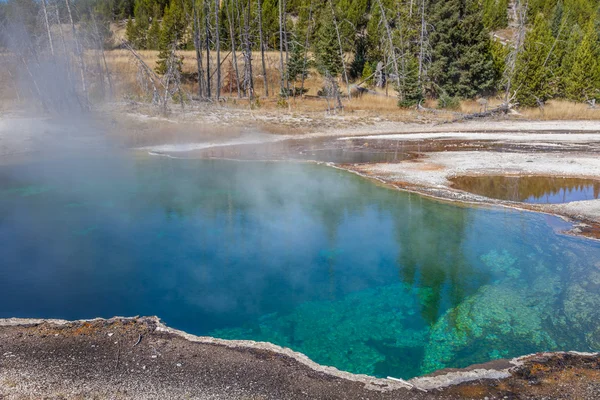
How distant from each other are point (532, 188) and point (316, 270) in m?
7.75

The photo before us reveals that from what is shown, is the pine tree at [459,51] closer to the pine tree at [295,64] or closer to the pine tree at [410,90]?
the pine tree at [410,90]

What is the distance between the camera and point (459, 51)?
3209cm

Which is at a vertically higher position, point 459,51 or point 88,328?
point 459,51

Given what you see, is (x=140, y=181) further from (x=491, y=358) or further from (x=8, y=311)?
(x=491, y=358)

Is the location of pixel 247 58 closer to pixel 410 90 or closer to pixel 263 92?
pixel 263 92

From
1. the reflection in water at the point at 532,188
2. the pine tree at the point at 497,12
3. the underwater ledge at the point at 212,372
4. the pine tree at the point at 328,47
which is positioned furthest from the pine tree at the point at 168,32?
the underwater ledge at the point at 212,372

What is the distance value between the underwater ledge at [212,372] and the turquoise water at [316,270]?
0.54 metres

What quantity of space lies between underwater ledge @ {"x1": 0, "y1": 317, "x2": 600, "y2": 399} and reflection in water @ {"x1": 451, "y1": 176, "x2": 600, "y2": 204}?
7.33 m

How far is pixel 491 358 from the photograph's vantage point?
5891 mm

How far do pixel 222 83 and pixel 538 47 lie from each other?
2189 cm

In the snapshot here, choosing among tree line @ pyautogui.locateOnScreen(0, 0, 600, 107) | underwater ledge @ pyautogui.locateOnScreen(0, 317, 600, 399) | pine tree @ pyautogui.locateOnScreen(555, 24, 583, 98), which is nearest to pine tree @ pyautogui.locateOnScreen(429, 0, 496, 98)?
tree line @ pyautogui.locateOnScreen(0, 0, 600, 107)

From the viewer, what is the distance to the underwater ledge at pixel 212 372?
484 cm

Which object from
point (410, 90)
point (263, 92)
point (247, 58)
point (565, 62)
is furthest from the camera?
point (263, 92)

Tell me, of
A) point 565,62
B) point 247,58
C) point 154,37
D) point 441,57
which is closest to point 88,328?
point 247,58
